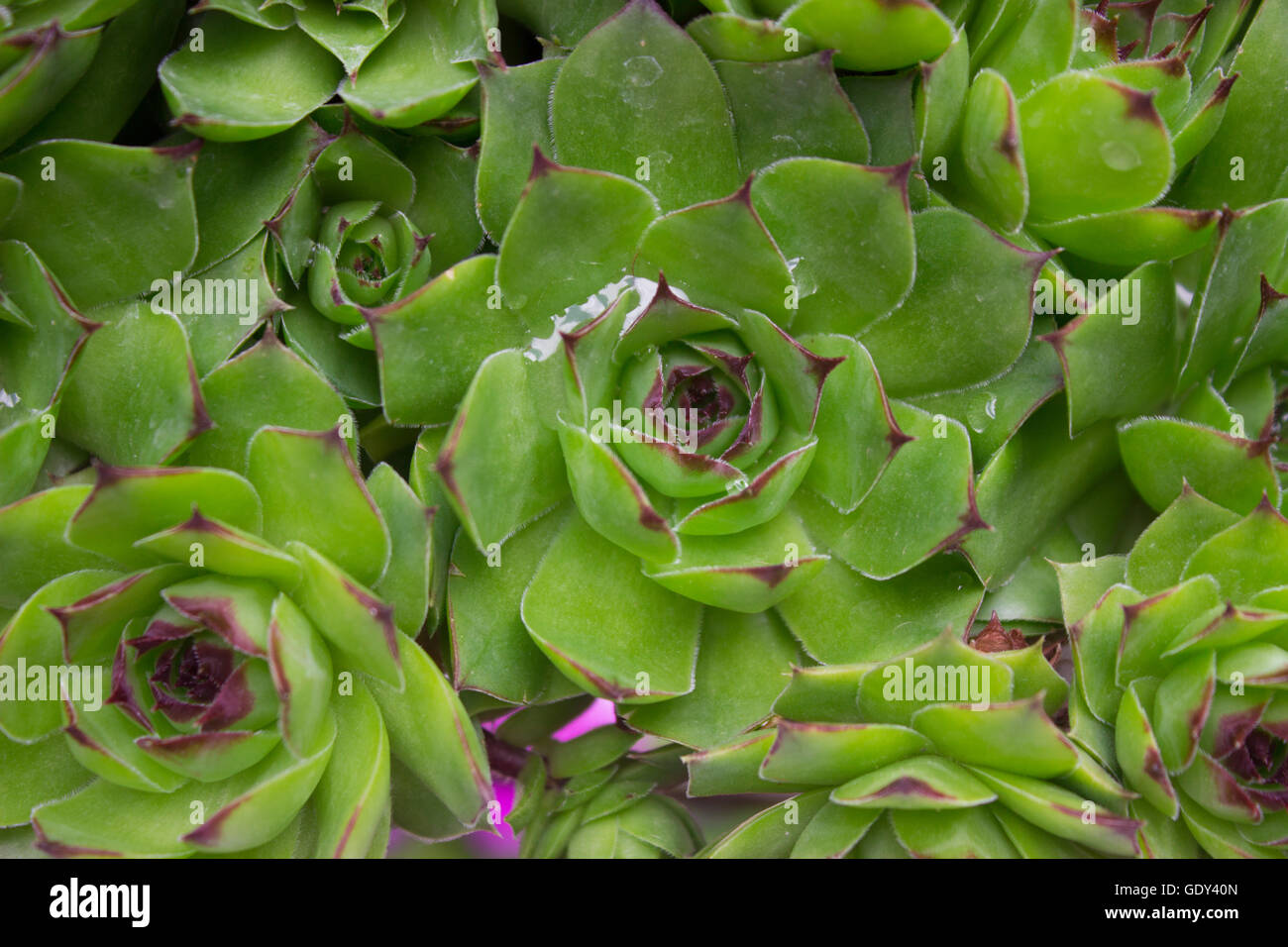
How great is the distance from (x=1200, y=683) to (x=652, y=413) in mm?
470

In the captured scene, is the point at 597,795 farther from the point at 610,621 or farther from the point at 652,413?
the point at 652,413

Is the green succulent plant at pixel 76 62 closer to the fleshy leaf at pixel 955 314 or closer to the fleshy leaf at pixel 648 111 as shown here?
the fleshy leaf at pixel 648 111

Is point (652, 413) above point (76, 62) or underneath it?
underneath

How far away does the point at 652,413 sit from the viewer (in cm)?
91

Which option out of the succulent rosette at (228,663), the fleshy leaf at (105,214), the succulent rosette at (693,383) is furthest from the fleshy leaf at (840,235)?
the fleshy leaf at (105,214)

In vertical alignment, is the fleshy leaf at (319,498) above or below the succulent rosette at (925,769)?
above

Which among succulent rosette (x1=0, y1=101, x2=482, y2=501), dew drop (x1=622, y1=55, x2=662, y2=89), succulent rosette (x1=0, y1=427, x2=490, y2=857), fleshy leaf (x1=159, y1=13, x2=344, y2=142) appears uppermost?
dew drop (x1=622, y1=55, x2=662, y2=89)

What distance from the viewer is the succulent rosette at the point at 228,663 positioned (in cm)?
80

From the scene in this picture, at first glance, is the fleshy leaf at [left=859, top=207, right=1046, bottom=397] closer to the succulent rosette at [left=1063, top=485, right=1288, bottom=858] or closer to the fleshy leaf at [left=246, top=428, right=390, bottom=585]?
the succulent rosette at [left=1063, top=485, right=1288, bottom=858]

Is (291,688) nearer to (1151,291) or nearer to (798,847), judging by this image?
(798,847)

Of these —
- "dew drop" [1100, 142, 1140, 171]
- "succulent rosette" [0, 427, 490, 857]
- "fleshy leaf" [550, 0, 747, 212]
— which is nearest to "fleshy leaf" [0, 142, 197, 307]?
"succulent rosette" [0, 427, 490, 857]

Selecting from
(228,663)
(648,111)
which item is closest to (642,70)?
(648,111)

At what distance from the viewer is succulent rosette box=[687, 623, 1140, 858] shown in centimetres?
78
